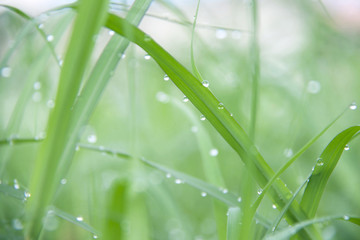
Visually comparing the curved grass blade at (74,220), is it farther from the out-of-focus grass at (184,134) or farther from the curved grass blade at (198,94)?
the curved grass blade at (198,94)

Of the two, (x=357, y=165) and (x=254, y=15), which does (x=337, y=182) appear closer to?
(x=357, y=165)

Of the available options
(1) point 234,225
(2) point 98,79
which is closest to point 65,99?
(2) point 98,79

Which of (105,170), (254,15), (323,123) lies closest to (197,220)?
(105,170)

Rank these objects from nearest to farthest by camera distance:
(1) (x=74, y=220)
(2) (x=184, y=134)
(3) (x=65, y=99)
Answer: (3) (x=65, y=99), (1) (x=74, y=220), (2) (x=184, y=134)

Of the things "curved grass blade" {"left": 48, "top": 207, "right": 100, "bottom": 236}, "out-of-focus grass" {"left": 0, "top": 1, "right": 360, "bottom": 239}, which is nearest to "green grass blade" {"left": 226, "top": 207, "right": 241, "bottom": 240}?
"out-of-focus grass" {"left": 0, "top": 1, "right": 360, "bottom": 239}

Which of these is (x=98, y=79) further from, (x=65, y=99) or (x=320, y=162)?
(x=320, y=162)

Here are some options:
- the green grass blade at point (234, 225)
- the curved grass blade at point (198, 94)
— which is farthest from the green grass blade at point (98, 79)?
the green grass blade at point (234, 225)
